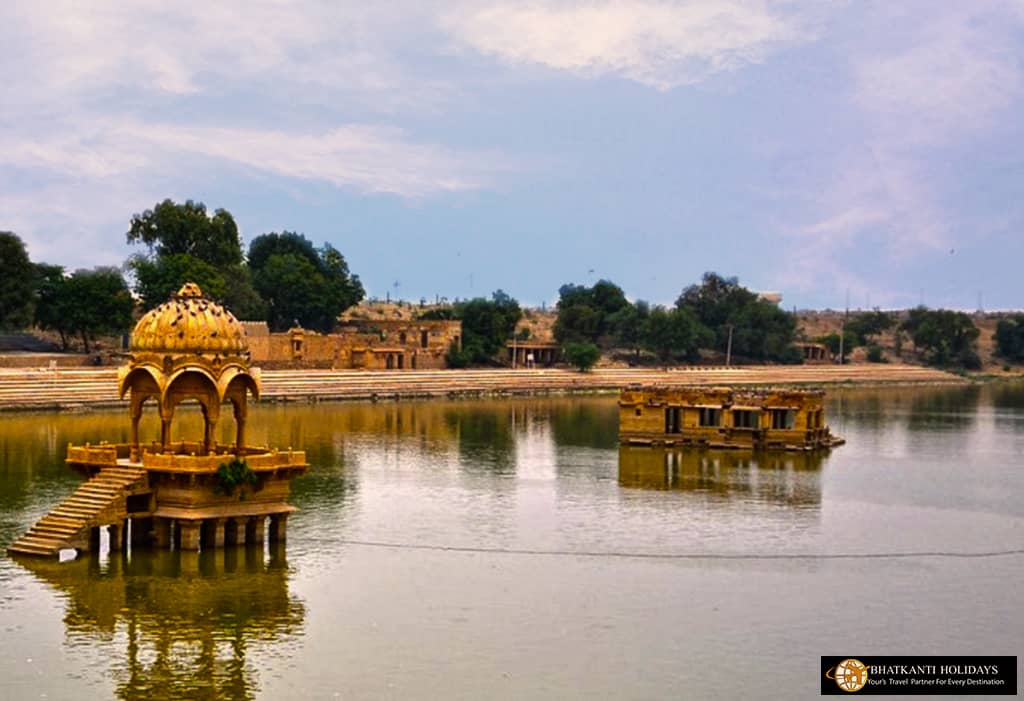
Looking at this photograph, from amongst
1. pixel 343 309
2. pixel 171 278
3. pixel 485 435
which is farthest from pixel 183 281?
pixel 485 435

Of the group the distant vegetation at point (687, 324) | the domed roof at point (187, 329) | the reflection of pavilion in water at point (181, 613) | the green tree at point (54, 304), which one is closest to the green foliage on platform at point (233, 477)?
the reflection of pavilion in water at point (181, 613)

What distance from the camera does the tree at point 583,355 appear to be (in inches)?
5394

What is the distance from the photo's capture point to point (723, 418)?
75.8 metres

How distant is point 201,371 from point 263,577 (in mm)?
6019

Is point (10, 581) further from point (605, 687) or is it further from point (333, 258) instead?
point (333, 258)

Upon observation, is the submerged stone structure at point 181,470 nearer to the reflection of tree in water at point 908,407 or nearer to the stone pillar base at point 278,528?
the stone pillar base at point 278,528

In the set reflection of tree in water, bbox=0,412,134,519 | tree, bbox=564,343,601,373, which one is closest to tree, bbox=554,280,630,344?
tree, bbox=564,343,601,373

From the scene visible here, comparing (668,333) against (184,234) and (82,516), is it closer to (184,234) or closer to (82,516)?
(184,234)

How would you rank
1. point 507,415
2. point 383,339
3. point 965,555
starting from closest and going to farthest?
1. point 965,555
2. point 507,415
3. point 383,339

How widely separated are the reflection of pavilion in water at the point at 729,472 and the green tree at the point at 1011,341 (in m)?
126

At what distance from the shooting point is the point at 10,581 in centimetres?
3484

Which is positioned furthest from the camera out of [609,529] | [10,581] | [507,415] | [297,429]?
[507,415]

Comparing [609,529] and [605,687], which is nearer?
[605,687]

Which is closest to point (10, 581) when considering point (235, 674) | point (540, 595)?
point (235, 674)
